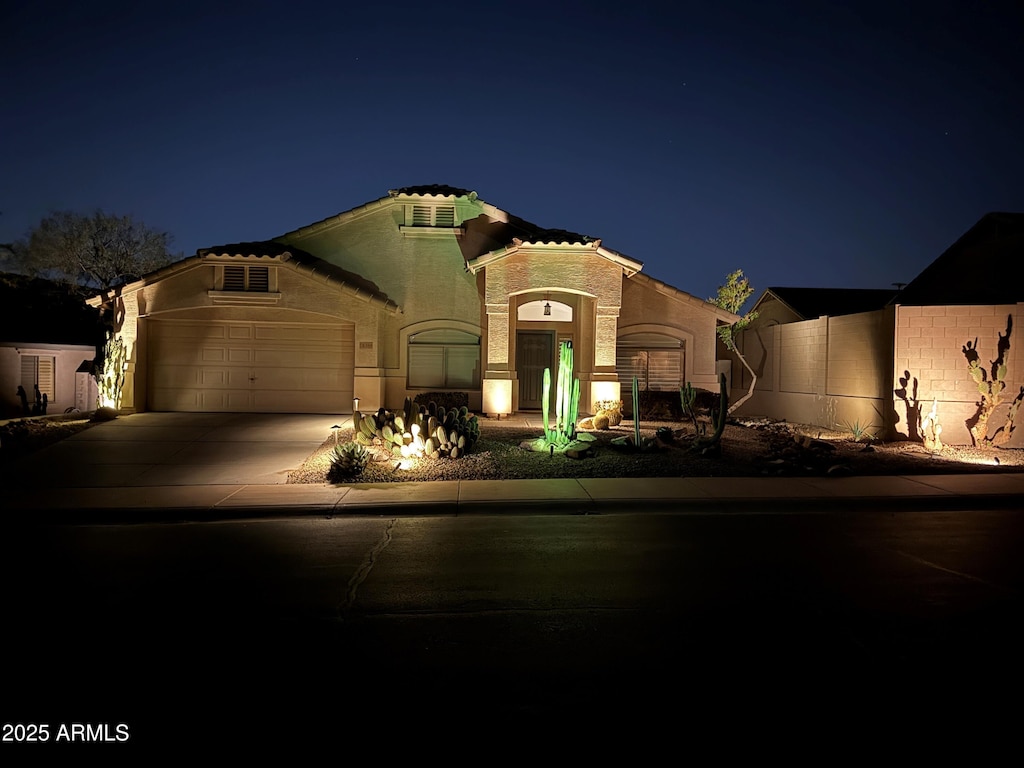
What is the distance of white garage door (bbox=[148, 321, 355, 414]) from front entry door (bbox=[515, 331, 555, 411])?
15.9 ft

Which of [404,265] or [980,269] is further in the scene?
[980,269]

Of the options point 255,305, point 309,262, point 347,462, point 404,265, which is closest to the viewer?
point 347,462

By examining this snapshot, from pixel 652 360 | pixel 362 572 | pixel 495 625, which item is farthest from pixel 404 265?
pixel 495 625

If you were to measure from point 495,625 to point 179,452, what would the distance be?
1026 cm

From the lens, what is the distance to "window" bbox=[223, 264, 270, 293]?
17.0 metres

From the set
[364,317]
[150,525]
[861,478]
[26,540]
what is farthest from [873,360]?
[26,540]

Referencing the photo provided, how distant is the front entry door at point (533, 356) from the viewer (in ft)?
62.2

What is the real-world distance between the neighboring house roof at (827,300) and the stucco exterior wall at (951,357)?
37.2 ft

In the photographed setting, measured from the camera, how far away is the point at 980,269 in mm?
20703

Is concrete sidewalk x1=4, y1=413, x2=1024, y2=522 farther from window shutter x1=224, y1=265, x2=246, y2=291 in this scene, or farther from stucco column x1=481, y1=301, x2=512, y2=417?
window shutter x1=224, y1=265, x2=246, y2=291

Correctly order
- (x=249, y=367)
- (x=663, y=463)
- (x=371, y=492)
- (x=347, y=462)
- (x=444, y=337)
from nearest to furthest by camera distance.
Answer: (x=371, y=492) → (x=347, y=462) → (x=663, y=463) → (x=249, y=367) → (x=444, y=337)

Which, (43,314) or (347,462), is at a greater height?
(43,314)

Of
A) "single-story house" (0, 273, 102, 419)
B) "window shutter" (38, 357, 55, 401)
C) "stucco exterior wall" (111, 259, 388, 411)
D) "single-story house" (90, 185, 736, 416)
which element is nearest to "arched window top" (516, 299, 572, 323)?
"single-story house" (90, 185, 736, 416)

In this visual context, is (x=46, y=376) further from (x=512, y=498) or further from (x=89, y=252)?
(x=512, y=498)
